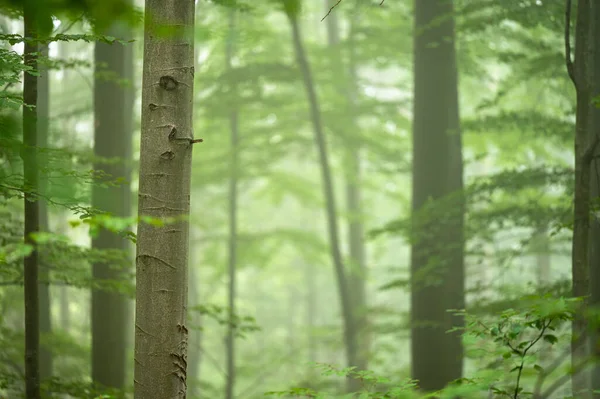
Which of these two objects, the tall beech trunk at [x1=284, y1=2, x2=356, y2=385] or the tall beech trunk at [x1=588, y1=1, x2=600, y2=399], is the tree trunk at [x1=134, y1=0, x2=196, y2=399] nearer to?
the tall beech trunk at [x1=588, y1=1, x2=600, y2=399]

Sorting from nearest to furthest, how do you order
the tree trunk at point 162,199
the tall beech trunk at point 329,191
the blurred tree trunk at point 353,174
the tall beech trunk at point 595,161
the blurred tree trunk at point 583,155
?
the tree trunk at point 162,199, the blurred tree trunk at point 583,155, the tall beech trunk at point 595,161, the tall beech trunk at point 329,191, the blurred tree trunk at point 353,174

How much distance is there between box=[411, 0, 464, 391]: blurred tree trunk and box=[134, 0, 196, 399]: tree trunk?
3937 millimetres

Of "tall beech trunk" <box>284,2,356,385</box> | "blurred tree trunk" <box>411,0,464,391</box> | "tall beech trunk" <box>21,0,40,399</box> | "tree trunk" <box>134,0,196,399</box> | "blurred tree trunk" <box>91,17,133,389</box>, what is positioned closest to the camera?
"tree trunk" <box>134,0,196,399</box>

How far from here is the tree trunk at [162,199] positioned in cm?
286

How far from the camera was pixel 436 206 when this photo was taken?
20.7 feet

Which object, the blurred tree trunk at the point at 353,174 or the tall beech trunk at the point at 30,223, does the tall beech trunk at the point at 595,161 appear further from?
the blurred tree trunk at the point at 353,174

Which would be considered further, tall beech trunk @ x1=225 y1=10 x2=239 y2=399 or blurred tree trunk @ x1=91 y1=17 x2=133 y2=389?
tall beech trunk @ x1=225 y1=10 x2=239 y2=399

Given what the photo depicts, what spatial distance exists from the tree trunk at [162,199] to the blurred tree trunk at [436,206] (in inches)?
155

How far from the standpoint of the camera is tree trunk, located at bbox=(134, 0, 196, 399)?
9.38ft

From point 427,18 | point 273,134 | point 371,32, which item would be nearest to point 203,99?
point 273,134

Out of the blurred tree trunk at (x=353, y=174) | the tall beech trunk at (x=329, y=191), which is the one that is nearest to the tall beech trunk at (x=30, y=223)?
the blurred tree trunk at (x=353, y=174)

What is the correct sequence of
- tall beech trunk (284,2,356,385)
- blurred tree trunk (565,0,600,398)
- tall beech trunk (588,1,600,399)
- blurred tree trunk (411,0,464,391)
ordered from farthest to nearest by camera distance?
tall beech trunk (284,2,356,385)
blurred tree trunk (411,0,464,391)
tall beech trunk (588,1,600,399)
blurred tree trunk (565,0,600,398)

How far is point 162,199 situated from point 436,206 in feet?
13.5

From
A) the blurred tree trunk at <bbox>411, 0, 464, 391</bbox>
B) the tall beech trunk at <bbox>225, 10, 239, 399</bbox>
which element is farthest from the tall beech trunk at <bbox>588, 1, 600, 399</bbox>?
the tall beech trunk at <bbox>225, 10, 239, 399</bbox>
